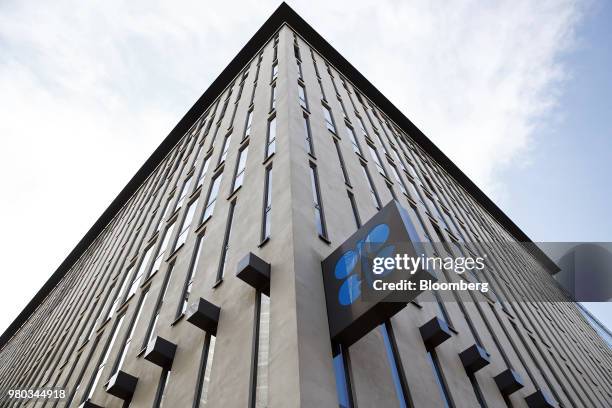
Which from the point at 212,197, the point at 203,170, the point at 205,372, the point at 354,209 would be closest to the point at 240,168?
the point at 212,197

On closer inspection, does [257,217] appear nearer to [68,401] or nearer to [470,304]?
[470,304]

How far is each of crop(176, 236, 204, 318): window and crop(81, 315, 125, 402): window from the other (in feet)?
15.0

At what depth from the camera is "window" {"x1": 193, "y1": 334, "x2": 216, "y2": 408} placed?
8992 millimetres

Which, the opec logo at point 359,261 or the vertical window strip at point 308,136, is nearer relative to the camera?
the opec logo at point 359,261

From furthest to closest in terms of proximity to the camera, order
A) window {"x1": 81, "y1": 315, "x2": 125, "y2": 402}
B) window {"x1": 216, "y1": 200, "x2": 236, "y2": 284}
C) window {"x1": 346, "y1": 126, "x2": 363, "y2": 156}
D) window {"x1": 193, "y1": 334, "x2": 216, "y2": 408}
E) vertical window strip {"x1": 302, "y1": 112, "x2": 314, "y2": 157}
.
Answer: window {"x1": 346, "y1": 126, "x2": 363, "y2": 156} → vertical window strip {"x1": 302, "y1": 112, "x2": 314, "y2": 157} → window {"x1": 81, "y1": 315, "x2": 125, "y2": 402} → window {"x1": 216, "y1": 200, "x2": 236, "y2": 284} → window {"x1": 193, "y1": 334, "x2": 216, "y2": 408}

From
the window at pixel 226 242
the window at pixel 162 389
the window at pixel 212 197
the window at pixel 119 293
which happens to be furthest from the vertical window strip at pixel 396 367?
the window at pixel 119 293

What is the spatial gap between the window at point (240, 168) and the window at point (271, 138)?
4.32 feet

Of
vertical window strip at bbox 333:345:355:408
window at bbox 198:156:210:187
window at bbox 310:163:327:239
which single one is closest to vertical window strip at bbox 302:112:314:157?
window at bbox 310:163:327:239

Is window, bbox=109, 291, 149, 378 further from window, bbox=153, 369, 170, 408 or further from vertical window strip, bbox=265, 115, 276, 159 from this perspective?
vertical window strip, bbox=265, 115, 276, 159

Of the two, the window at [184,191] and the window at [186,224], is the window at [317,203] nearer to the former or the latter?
the window at [186,224]

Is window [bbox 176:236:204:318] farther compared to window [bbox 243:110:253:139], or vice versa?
window [bbox 243:110:253:139]

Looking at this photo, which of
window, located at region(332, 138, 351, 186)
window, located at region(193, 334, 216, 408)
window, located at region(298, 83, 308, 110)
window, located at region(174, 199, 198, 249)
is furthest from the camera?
window, located at region(298, 83, 308, 110)

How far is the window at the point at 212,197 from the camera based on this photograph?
16864 mm

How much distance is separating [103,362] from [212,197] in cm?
727
